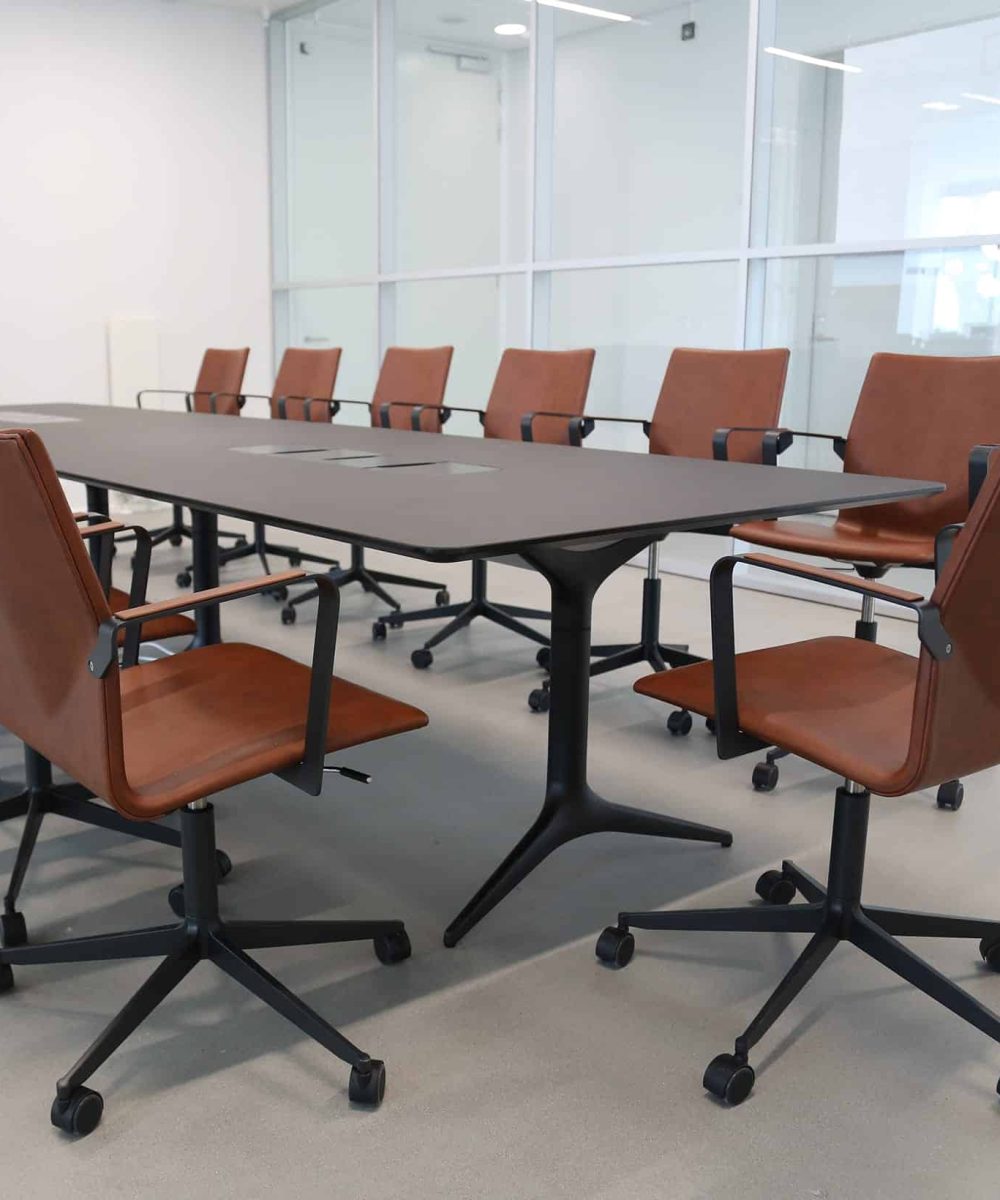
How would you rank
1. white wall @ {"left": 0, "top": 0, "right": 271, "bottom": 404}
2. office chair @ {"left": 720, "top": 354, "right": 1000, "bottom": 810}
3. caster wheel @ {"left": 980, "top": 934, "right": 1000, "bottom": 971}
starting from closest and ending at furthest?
caster wheel @ {"left": 980, "top": 934, "right": 1000, "bottom": 971}, office chair @ {"left": 720, "top": 354, "right": 1000, "bottom": 810}, white wall @ {"left": 0, "top": 0, "right": 271, "bottom": 404}

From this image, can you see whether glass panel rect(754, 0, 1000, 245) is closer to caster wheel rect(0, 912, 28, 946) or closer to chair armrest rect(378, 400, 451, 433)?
chair armrest rect(378, 400, 451, 433)

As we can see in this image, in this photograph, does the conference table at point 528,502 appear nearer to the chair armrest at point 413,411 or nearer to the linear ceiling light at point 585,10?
the chair armrest at point 413,411

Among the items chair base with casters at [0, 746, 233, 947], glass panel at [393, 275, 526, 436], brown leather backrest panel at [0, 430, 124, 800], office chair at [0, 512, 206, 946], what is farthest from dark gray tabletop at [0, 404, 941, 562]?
glass panel at [393, 275, 526, 436]

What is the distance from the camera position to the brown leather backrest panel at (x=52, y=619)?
146cm

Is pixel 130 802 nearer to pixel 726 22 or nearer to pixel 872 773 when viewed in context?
pixel 872 773

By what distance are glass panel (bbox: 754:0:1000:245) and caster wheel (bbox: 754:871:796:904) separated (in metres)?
2.97

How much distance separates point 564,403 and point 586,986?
259 centimetres

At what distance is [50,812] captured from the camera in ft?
8.01

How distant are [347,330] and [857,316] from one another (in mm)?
3905

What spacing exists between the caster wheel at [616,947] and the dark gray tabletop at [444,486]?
2.33ft

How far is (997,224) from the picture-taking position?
4.27 meters

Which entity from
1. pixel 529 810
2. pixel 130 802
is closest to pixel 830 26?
pixel 529 810

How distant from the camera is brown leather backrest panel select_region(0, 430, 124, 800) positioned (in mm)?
1459

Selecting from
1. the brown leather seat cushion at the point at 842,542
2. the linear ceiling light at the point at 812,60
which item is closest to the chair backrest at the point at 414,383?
the brown leather seat cushion at the point at 842,542
